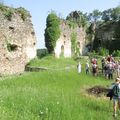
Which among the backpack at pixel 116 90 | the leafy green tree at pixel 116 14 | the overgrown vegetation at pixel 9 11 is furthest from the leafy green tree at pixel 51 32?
the leafy green tree at pixel 116 14

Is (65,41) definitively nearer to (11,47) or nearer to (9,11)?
(11,47)

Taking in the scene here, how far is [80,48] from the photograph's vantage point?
4791cm

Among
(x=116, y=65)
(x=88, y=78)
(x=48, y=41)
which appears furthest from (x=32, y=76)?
(x=48, y=41)

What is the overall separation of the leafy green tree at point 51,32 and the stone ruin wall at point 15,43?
12.0 feet

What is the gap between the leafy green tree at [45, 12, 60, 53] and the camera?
3781cm

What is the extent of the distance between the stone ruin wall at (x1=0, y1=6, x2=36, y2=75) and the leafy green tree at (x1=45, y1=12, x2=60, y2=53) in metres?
3.67

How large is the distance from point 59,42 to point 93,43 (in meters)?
12.7

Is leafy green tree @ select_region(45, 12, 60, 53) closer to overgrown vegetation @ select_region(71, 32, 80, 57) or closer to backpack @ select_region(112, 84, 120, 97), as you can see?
overgrown vegetation @ select_region(71, 32, 80, 57)

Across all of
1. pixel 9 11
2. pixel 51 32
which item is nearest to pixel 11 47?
pixel 9 11

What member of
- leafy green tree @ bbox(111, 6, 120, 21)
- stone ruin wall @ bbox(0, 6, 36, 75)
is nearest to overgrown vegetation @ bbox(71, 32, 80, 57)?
stone ruin wall @ bbox(0, 6, 36, 75)

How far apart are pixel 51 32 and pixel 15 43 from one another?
769 cm

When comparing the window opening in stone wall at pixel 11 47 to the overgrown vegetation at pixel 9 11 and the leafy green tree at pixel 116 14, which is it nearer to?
the overgrown vegetation at pixel 9 11

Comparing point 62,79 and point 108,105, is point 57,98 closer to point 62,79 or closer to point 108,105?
point 108,105

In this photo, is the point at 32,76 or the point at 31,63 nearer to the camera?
the point at 32,76
